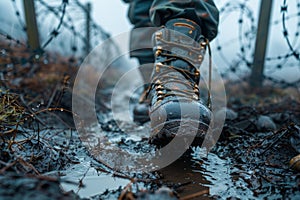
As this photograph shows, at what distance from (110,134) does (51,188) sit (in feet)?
3.57

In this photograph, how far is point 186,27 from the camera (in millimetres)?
1605

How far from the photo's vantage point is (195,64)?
5.38 feet

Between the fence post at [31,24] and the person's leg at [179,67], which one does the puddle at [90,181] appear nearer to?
the person's leg at [179,67]

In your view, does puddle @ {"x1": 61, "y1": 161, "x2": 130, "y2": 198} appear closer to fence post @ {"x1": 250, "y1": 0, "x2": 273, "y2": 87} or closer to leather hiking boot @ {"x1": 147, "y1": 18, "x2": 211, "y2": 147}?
leather hiking boot @ {"x1": 147, "y1": 18, "x2": 211, "y2": 147}

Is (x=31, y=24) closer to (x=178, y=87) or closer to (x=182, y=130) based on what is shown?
(x=178, y=87)

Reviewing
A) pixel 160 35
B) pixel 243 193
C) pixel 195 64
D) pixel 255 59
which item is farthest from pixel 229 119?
pixel 255 59

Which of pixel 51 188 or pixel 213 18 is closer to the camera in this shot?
pixel 51 188

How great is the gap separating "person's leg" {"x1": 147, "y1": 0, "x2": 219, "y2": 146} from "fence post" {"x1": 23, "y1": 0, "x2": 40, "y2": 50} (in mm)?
1750

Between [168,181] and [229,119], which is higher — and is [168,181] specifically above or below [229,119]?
below

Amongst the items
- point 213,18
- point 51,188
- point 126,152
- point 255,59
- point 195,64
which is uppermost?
point 255,59

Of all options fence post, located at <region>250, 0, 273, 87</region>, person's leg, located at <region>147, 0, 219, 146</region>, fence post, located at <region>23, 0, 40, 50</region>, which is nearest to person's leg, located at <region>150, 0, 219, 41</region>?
person's leg, located at <region>147, 0, 219, 146</region>

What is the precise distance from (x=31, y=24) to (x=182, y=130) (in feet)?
8.39

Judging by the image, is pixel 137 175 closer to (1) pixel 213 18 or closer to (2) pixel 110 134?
(2) pixel 110 134

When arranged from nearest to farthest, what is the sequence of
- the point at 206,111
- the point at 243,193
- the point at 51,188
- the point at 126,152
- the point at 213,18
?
the point at 51,188 → the point at 243,193 → the point at 206,111 → the point at 126,152 → the point at 213,18
